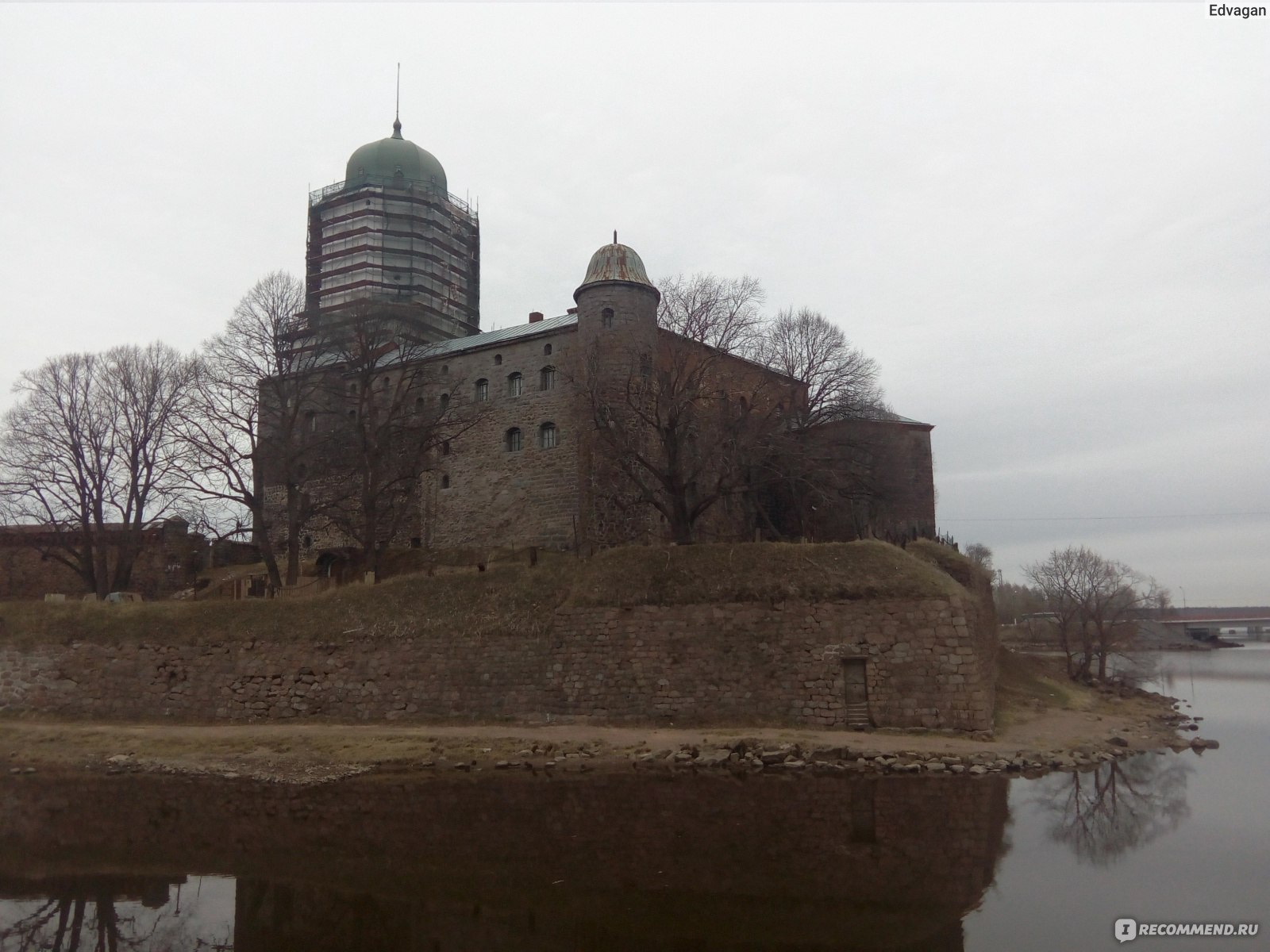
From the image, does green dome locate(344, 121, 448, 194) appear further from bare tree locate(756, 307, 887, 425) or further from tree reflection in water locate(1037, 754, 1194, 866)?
tree reflection in water locate(1037, 754, 1194, 866)

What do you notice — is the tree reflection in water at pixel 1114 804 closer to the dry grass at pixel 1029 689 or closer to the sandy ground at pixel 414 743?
the sandy ground at pixel 414 743

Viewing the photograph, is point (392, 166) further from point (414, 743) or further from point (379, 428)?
point (414, 743)

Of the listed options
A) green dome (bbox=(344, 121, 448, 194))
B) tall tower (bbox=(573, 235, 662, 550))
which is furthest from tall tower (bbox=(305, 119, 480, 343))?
tall tower (bbox=(573, 235, 662, 550))

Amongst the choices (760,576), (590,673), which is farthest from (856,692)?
(590,673)

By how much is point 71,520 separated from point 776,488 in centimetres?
2886

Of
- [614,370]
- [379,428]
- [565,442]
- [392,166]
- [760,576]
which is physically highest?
[392,166]

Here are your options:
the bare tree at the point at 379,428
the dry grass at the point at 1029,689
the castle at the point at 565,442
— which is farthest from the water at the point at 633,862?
the bare tree at the point at 379,428

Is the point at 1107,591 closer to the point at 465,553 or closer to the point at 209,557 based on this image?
the point at 465,553

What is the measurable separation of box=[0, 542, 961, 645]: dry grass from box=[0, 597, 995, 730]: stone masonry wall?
1.32 ft

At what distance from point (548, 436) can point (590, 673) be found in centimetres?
1436

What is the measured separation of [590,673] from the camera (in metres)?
24.7

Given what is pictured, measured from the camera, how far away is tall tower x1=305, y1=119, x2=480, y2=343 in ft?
165

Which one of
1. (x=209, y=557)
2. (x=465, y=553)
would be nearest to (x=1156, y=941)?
(x=465, y=553)

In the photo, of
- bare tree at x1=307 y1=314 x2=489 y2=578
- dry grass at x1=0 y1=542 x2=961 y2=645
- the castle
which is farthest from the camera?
bare tree at x1=307 y1=314 x2=489 y2=578
